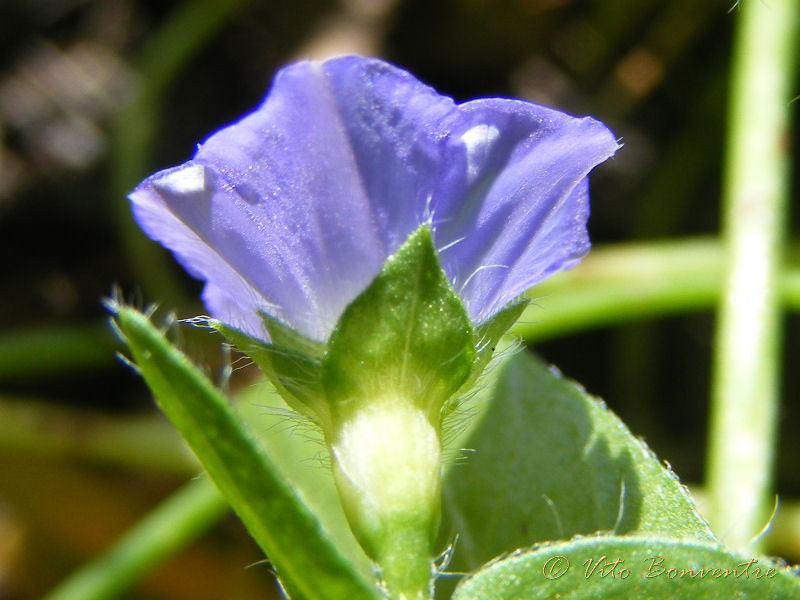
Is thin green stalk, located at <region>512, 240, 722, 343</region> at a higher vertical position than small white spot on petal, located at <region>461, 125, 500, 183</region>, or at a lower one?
lower

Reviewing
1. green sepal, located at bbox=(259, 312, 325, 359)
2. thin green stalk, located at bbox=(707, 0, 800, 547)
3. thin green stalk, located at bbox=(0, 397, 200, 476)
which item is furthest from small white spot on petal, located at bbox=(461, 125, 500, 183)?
thin green stalk, located at bbox=(0, 397, 200, 476)

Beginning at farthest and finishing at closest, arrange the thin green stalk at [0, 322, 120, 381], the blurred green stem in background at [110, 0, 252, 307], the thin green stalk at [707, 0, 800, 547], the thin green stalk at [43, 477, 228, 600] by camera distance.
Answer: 1. the blurred green stem in background at [110, 0, 252, 307]
2. the thin green stalk at [0, 322, 120, 381]
3. the thin green stalk at [43, 477, 228, 600]
4. the thin green stalk at [707, 0, 800, 547]

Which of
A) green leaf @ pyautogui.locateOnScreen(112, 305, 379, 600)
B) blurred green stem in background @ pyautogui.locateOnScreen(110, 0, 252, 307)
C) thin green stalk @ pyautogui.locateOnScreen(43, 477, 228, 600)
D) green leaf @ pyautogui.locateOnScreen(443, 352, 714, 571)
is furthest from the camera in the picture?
blurred green stem in background @ pyautogui.locateOnScreen(110, 0, 252, 307)

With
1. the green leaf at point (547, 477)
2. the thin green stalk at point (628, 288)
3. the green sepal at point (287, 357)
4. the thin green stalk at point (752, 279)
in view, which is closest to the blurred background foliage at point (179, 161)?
the thin green stalk at point (628, 288)

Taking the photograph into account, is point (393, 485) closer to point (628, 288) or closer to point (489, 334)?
point (489, 334)

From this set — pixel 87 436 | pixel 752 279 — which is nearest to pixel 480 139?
pixel 752 279

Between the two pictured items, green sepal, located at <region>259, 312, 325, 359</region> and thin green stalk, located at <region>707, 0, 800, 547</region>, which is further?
thin green stalk, located at <region>707, 0, 800, 547</region>

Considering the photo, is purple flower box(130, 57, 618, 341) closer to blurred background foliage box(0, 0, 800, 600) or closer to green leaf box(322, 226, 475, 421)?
green leaf box(322, 226, 475, 421)

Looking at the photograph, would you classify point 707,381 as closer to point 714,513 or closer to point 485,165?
point 714,513
